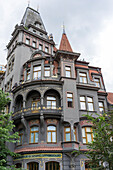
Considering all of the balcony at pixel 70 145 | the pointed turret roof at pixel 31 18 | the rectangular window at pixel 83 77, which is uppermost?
the pointed turret roof at pixel 31 18

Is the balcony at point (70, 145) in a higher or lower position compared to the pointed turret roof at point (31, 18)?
lower

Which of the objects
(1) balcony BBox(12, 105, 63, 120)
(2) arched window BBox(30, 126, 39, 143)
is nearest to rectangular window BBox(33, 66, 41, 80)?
(1) balcony BBox(12, 105, 63, 120)

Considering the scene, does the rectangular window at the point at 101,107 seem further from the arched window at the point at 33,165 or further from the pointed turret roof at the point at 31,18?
the pointed turret roof at the point at 31,18

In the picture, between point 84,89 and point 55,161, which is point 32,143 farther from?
point 84,89

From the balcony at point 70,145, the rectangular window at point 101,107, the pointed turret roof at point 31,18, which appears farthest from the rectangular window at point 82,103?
the pointed turret roof at point 31,18

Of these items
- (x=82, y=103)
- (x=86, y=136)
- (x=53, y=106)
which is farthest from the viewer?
(x=82, y=103)

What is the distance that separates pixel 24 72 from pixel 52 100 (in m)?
6.44

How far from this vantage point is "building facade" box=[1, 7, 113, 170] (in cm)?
2139

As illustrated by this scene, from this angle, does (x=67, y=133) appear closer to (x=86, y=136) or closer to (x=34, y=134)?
(x=86, y=136)

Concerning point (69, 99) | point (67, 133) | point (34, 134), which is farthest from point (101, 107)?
point (34, 134)

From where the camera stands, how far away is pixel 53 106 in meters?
23.9

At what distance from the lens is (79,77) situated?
27312 mm

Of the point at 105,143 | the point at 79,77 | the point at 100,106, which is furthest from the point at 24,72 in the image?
the point at 105,143

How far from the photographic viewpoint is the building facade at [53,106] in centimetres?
2139
